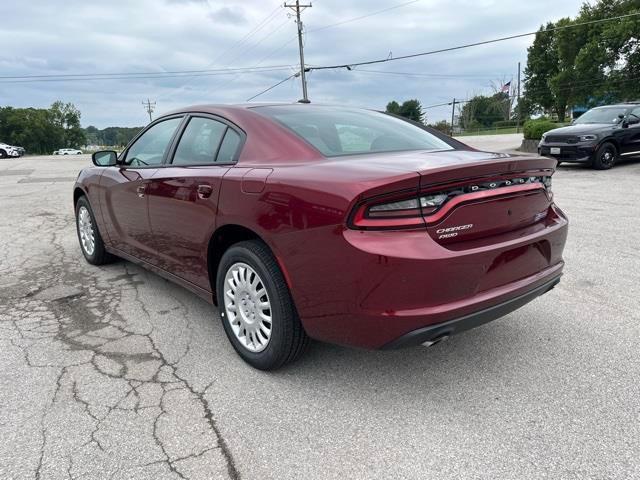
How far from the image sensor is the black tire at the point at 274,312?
2.56m

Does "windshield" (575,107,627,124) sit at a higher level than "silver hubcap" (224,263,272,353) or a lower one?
higher

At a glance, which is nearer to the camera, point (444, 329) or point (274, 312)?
point (444, 329)

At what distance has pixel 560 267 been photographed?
284 cm

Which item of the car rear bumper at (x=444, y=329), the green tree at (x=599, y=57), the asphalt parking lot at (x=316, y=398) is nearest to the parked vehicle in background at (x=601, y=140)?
the asphalt parking lot at (x=316, y=398)

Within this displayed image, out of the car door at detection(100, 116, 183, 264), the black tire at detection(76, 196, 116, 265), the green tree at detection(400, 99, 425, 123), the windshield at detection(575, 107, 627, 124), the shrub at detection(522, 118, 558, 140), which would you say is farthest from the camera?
the green tree at detection(400, 99, 425, 123)

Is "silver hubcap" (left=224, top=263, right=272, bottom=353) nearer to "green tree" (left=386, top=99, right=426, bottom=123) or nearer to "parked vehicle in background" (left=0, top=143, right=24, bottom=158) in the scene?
"parked vehicle in background" (left=0, top=143, right=24, bottom=158)

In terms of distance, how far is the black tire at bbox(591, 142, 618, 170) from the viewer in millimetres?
12586

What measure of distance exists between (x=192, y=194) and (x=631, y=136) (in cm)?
1346

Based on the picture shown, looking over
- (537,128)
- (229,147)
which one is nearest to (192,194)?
(229,147)

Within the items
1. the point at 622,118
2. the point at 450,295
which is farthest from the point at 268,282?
the point at 622,118

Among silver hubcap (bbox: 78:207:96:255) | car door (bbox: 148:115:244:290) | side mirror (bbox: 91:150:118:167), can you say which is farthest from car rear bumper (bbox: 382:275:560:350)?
silver hubcap (bbox: 78:207:96:255)

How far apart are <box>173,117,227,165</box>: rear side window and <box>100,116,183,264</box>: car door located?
0.21 metres

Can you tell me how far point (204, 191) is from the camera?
3.00 meters

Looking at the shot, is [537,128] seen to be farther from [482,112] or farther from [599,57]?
[482,112]
